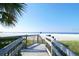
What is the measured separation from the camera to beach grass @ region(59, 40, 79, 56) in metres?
1.78

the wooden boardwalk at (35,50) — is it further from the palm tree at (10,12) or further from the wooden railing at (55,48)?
the palm tree at (10,12)

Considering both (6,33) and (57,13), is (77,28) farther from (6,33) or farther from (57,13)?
(6,33)

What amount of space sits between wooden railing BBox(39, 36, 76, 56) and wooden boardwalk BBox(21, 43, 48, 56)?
0.05 m

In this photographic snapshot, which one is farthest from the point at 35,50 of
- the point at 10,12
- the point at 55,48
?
the point at 10,12

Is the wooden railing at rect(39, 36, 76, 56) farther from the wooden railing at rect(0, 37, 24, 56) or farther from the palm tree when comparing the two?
the palm tree

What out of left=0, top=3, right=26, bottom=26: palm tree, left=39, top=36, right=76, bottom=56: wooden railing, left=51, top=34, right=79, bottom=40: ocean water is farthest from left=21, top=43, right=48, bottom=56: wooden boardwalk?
left=0, top=3, right=26, bottom=26: palm tree

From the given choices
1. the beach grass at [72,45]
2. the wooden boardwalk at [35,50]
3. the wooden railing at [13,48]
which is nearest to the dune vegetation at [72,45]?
the beach grass at [72,45]

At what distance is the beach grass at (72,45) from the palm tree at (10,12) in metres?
0.52

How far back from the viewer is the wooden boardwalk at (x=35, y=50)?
1798 millimetres

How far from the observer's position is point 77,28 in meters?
1.80

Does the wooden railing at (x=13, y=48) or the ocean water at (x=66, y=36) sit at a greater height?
the ocean water at (x=66, y=36)

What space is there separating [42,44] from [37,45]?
0.18 feet

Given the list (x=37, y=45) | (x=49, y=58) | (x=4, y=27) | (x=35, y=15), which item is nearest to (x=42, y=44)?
(x=37, y=45)

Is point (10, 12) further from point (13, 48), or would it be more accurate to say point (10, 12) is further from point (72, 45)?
point (72, 45)
